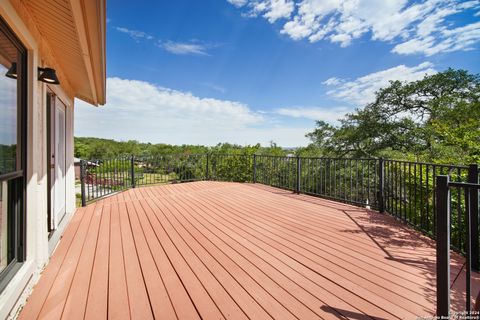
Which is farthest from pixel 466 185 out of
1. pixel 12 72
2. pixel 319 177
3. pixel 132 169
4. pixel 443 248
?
pixel 132 169

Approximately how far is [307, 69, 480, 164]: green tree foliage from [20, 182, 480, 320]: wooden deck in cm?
803

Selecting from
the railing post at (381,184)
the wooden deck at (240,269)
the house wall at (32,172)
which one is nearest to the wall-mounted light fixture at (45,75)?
the house wall at (32,172)

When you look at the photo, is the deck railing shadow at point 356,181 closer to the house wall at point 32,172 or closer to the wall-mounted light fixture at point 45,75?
the house wall at point 32,172

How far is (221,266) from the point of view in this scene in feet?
6.99

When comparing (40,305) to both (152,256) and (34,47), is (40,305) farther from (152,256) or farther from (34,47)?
(34,47)

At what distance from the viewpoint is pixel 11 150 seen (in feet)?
5.54

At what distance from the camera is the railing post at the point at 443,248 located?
118cm

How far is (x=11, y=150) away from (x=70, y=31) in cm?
119

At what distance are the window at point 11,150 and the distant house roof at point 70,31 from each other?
0.35 metres

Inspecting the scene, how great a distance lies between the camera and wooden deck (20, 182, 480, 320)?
1543mm

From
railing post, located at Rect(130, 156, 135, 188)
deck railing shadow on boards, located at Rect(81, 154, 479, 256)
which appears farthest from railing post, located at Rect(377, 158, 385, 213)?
railing post, located at Rect(130, 156, 135, 188)

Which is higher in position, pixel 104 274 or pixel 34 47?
pixel 34 47

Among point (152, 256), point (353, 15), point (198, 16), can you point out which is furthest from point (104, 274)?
point (353, 15)

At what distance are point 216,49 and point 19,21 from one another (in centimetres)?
1126
